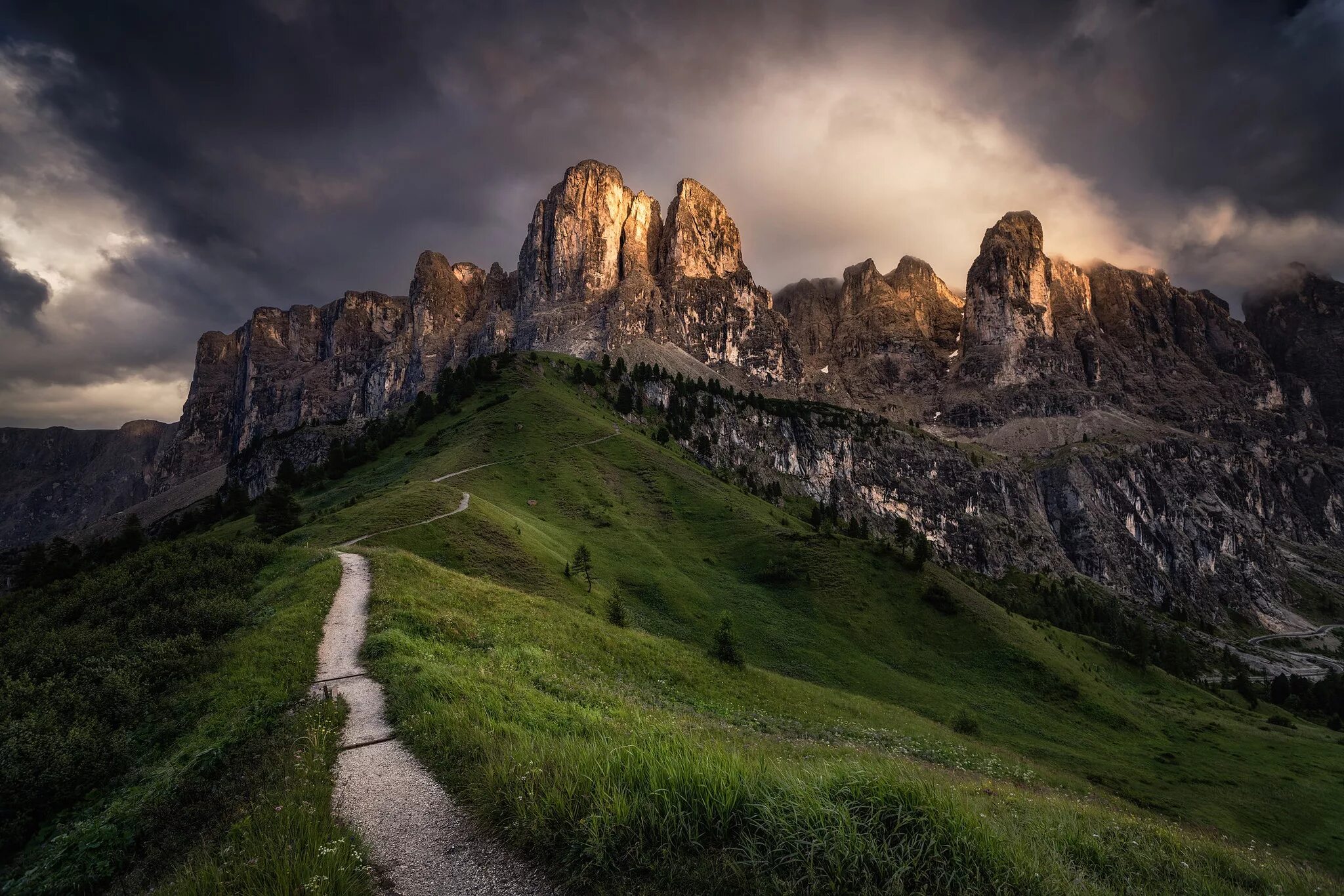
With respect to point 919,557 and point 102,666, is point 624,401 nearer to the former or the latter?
point 919,557

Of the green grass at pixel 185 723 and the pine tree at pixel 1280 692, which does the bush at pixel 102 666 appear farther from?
the pine tree at pixel 1280 692

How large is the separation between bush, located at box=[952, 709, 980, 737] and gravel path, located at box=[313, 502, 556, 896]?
41147mm

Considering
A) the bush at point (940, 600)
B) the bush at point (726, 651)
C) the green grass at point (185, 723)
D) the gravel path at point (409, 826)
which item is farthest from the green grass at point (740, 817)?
the bush at point (940, 600)

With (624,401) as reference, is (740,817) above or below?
below

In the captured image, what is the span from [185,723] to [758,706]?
23012 millimetres

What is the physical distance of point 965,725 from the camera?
133 ft

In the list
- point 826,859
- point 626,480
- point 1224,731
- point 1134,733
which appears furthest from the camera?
point 626,480

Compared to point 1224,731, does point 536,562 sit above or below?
above

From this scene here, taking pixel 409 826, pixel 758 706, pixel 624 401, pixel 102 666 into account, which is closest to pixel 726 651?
pixel 758 706

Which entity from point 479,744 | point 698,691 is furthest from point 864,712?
point 479,744

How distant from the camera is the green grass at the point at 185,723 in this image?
7.14 metres

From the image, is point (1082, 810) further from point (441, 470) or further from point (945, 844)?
point (441, 470)

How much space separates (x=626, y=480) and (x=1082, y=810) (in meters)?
87.0

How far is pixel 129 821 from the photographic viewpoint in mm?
8008
